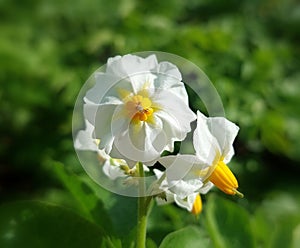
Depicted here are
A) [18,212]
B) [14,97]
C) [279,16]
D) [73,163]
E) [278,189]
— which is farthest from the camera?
[279,16]

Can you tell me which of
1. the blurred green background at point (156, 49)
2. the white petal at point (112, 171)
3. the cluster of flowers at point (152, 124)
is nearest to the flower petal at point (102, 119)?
the cluster of flowers at point (152, 124)

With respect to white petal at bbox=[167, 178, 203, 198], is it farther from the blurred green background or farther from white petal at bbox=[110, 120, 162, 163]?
the blurred green background

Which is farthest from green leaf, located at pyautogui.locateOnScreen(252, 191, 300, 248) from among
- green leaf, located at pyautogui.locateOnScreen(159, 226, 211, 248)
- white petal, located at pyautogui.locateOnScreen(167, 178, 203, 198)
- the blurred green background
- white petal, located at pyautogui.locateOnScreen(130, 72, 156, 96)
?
white petal, located at pyautogui.locateOnScreen(130, 72, 156, 96)

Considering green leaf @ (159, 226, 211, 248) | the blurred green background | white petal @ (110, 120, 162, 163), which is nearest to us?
white petal @ (110, 120, 162, 163)

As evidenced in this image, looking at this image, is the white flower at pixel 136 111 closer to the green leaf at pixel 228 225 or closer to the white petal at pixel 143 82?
the white petal at pixel 143 82

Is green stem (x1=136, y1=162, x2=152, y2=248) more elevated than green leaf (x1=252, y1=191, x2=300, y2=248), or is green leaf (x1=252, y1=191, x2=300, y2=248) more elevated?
green stem (x1=136, y1=162, x2=152, y2=248)

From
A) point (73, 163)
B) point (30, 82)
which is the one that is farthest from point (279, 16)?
point (73, 163)

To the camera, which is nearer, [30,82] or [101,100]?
[101,100]

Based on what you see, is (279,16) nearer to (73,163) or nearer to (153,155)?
(73,163)
